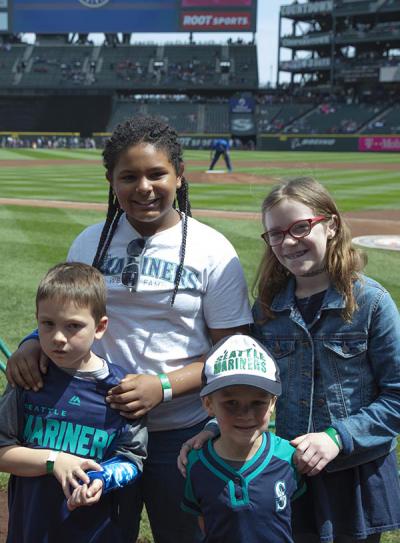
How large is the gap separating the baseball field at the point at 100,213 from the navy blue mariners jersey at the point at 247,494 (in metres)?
1.13

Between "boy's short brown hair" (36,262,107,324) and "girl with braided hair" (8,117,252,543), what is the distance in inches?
5.9

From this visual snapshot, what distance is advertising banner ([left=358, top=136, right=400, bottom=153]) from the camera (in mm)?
49500

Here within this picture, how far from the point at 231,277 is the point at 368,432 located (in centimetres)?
76

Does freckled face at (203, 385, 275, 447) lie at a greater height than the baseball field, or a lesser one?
lesser

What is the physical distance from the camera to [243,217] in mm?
13961

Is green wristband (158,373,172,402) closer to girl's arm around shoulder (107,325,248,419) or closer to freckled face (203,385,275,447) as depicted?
girl's arm around shoulder (107,325,248,419)

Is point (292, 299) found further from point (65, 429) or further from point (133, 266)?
point (65, 429)

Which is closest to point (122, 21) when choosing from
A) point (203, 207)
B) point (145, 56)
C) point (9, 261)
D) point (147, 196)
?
point (145, 56)

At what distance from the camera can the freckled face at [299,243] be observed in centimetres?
246

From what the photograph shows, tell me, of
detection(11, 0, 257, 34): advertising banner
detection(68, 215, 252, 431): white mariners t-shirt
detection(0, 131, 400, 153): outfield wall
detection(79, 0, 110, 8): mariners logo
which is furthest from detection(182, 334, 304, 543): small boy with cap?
detection(79, 0, 110, 8): mariners logo

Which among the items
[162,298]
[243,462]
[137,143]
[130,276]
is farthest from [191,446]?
[137,143]

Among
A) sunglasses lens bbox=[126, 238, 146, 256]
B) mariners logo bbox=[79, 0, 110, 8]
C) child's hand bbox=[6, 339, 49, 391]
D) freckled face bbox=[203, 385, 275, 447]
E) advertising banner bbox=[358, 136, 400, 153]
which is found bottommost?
freckled face bbox=[203, 385, 275, 447]

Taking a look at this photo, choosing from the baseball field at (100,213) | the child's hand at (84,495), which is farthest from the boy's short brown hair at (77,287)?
the baseball field at (100,213)

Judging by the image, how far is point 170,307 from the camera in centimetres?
259
